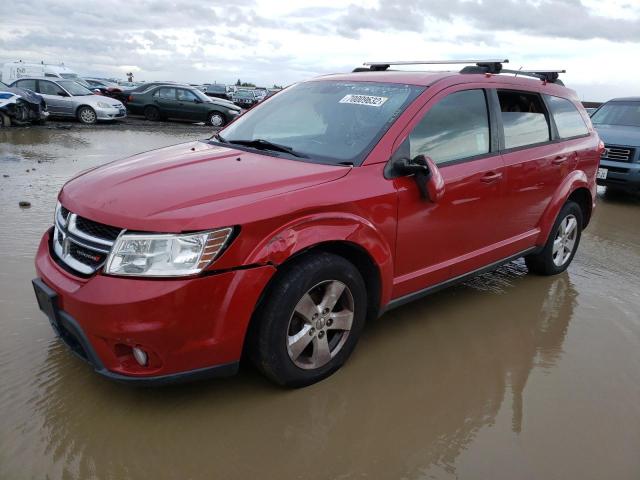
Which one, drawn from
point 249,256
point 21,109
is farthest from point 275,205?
point 21,109

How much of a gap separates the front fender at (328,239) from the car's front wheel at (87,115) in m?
15.7

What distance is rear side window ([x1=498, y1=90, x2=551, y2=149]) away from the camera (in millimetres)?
4062

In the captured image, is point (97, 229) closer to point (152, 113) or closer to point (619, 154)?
point (619, 154)

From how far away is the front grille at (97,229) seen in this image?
8.32 feet

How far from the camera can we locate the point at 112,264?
248cm

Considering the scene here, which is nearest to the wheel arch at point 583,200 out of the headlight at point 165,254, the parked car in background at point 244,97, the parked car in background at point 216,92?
the headlight at point 165,254

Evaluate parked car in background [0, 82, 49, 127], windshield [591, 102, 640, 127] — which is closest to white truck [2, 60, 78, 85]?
parked car in background [0, 82, 49, 127]

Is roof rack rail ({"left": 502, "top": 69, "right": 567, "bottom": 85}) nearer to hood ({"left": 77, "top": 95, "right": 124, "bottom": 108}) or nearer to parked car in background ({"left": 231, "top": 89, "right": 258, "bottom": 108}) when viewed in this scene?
hood ({"left": 77, "top": 95, "right": 124, "bottom": 108})

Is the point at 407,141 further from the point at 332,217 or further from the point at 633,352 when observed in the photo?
the point at 633,352

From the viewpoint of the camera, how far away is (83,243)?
264 centimetres

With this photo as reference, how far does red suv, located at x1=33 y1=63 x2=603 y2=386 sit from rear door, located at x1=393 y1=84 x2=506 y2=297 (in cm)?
1

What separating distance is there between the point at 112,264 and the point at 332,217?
3.59ft

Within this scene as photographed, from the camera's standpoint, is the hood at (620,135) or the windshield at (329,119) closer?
the windshield at (329,119)

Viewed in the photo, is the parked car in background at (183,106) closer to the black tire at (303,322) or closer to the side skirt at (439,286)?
the side skirt at (439,286)
